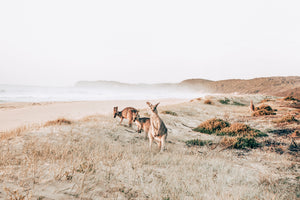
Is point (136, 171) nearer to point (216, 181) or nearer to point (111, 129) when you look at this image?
point (216, 181)

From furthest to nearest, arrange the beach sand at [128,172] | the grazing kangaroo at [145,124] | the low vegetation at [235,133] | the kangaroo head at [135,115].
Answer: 1. the kangaroo head at [135,115]
2. the low vegetation at [235,133]
3. the grazing kangaroo at [145,124]
4. the beach sand at [128,172]

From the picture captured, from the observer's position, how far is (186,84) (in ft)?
383

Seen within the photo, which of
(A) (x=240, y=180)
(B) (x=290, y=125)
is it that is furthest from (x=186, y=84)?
(A) (x=240, y=180)

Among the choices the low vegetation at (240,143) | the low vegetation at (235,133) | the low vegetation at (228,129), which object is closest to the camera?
the low vegetation at (240,143)

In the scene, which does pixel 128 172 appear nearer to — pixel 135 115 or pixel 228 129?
pixel 135 115

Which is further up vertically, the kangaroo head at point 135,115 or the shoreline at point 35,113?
the kangaroo head at point 135,115

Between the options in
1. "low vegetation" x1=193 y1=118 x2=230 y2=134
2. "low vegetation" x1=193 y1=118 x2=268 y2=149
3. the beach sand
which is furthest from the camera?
"low vegetation" x1=193 y1=118 x2=230 y2=134

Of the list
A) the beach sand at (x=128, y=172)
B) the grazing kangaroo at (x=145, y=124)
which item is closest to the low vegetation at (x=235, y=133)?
the beach sand at (x=128, y=172)

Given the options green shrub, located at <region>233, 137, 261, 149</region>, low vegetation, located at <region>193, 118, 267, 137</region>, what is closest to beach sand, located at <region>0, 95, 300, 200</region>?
green shrub, located at <region>233, 137, 261, 149</region>

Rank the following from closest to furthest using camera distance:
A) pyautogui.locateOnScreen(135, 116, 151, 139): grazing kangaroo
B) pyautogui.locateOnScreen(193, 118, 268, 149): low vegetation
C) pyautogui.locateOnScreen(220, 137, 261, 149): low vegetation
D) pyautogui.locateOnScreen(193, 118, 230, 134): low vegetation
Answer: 1. pyautogui.locateOnScreen(135, 116, 151, 139): grazing kangaroo
2. pyautogui.locateOnScreen(220, 137, 261, 149): low vegetation
3. pyautogui.locateOnScreen(193, 118, 268, 149): low vegetation
4. pyautogui.locateOnScreen(193, 118, 230, 134): low vegetation

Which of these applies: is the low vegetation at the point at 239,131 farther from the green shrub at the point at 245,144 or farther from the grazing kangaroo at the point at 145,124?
the grazing kangaroo at the point at 145,124

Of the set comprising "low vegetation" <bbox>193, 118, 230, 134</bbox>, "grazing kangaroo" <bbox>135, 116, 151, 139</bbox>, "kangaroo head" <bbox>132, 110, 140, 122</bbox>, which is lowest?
"low vegetation" <bbox>193, 118, 230, 134</bbox>

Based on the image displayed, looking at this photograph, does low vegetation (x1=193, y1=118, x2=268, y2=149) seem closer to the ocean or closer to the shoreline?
the shoreline

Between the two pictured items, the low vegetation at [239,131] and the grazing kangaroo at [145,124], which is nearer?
the grazing kangaroo at [145,124]
